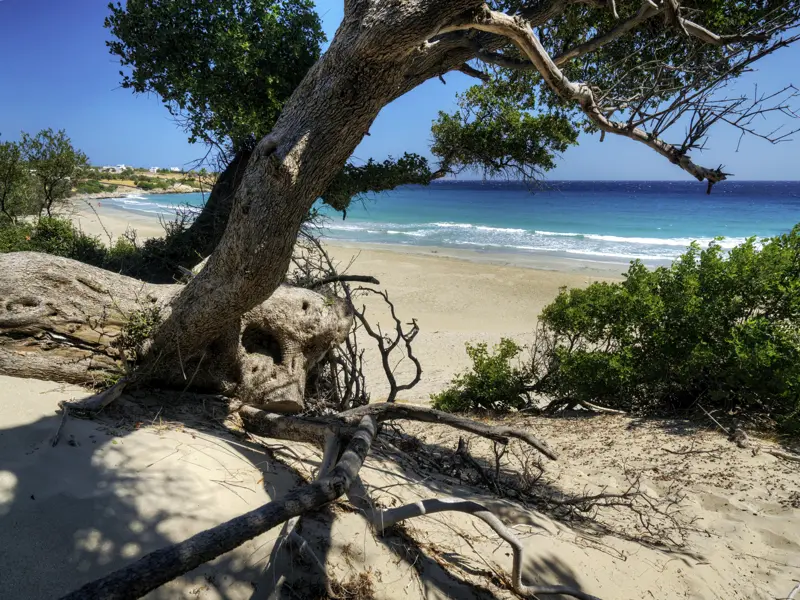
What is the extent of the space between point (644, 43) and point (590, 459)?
434 cm

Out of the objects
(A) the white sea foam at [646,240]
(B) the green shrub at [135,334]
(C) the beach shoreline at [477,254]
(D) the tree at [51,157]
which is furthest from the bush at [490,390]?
(A) the white sea foam at [646,240]

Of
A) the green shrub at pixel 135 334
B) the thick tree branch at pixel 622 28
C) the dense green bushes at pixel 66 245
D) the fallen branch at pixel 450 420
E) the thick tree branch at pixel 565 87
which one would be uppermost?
the thick tree branch at pixel 622 28

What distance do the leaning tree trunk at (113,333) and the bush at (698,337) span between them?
403 centimetres

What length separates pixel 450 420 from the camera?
342 cm

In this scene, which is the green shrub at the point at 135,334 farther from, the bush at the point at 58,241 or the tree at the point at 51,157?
the tree at the point at 51,157

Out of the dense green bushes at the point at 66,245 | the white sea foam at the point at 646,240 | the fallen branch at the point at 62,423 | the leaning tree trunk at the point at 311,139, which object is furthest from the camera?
the white sea foam at the point at 646,240

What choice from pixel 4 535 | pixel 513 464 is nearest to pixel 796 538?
pixel 513 464

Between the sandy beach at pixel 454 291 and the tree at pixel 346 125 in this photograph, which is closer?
the tree at pixel 346 125

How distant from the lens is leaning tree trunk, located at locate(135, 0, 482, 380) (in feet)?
8.41

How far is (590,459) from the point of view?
17.3 feet

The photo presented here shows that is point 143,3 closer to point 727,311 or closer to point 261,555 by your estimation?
point 261,555

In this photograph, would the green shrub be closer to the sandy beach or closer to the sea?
the sandy beach

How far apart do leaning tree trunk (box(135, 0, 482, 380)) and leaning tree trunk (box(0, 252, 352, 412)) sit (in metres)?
0.85

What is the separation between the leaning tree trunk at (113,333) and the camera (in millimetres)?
3615
